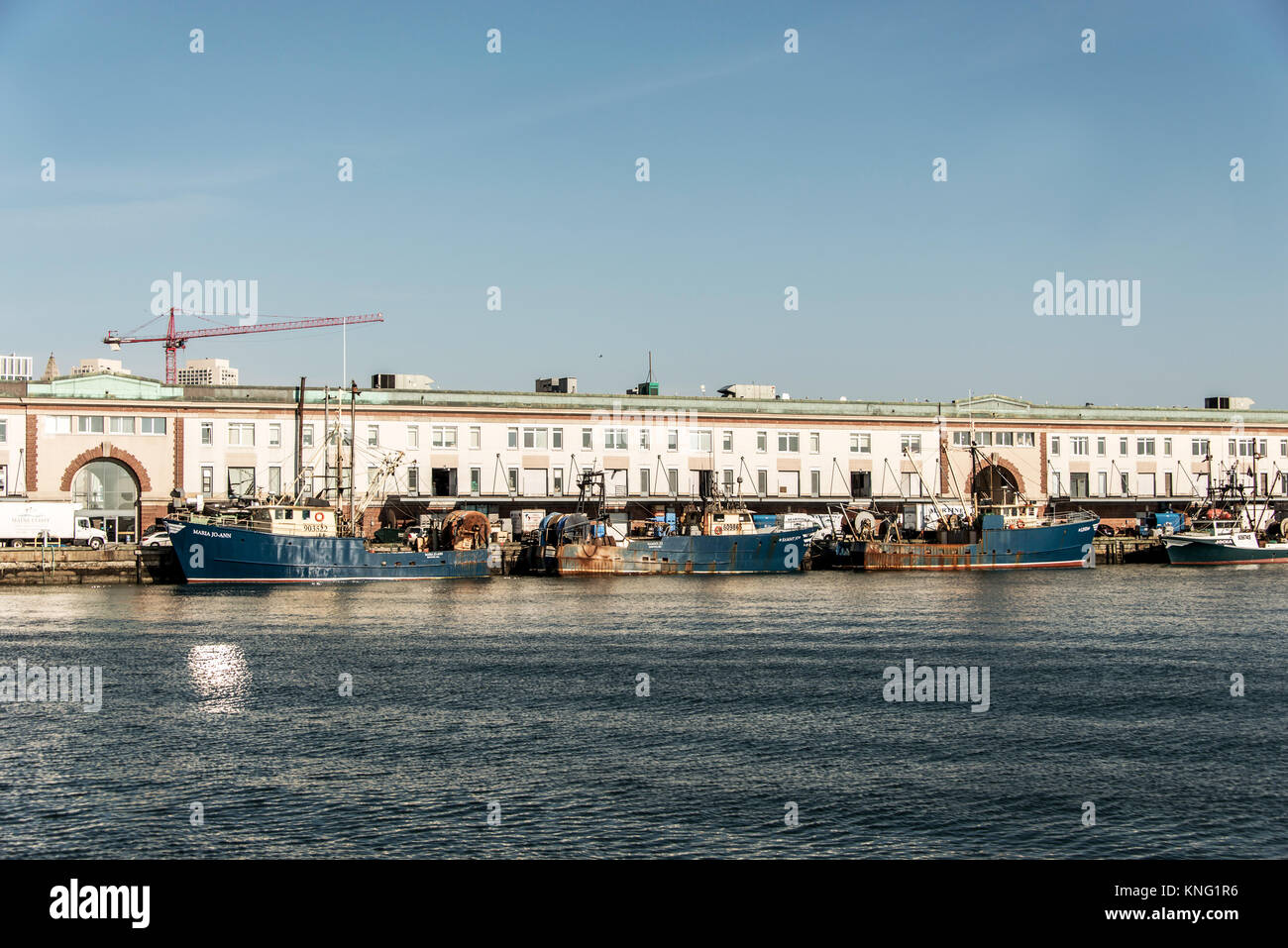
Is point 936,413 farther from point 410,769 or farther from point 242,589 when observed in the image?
point 410,769

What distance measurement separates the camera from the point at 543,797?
25.0 m

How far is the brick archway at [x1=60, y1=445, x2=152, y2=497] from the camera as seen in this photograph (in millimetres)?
103625

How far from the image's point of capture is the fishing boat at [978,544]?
104062mm

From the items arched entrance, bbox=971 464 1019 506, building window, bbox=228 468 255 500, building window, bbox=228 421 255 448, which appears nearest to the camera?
building window, bbox=228 468 255 500

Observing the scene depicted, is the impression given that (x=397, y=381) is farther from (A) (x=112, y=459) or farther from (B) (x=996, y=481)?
(B) (x=996, y=481)

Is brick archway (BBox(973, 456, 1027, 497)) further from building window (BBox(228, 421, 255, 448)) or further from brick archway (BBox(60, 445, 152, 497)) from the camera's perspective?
brick archway (BBox(60, 445, 152, 497))

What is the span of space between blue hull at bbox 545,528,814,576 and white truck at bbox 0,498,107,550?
35.9 m

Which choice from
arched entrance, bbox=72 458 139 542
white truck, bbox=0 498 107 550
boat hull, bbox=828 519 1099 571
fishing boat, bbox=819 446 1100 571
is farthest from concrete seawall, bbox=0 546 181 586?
boat hull, bbox=828 519 1099 571

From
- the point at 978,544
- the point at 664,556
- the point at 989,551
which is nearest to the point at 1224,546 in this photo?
the point at 989,551

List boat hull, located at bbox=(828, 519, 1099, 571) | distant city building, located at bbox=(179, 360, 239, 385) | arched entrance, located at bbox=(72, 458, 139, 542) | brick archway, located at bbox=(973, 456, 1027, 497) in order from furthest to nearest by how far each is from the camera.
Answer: distant city building, located at bbox=(179, 360, 239, 385) < brick archway, located at bbox=(973, 456, 1027, 497) < arched entrance, located at bbox=(72, 458, 139, 542) < boat hull, located at bbox=(828, 519, 1099, 571)

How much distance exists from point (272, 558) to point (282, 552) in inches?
30.7

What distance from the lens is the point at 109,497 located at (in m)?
105

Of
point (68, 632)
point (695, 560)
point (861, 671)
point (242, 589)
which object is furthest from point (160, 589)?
point (861, 671)
